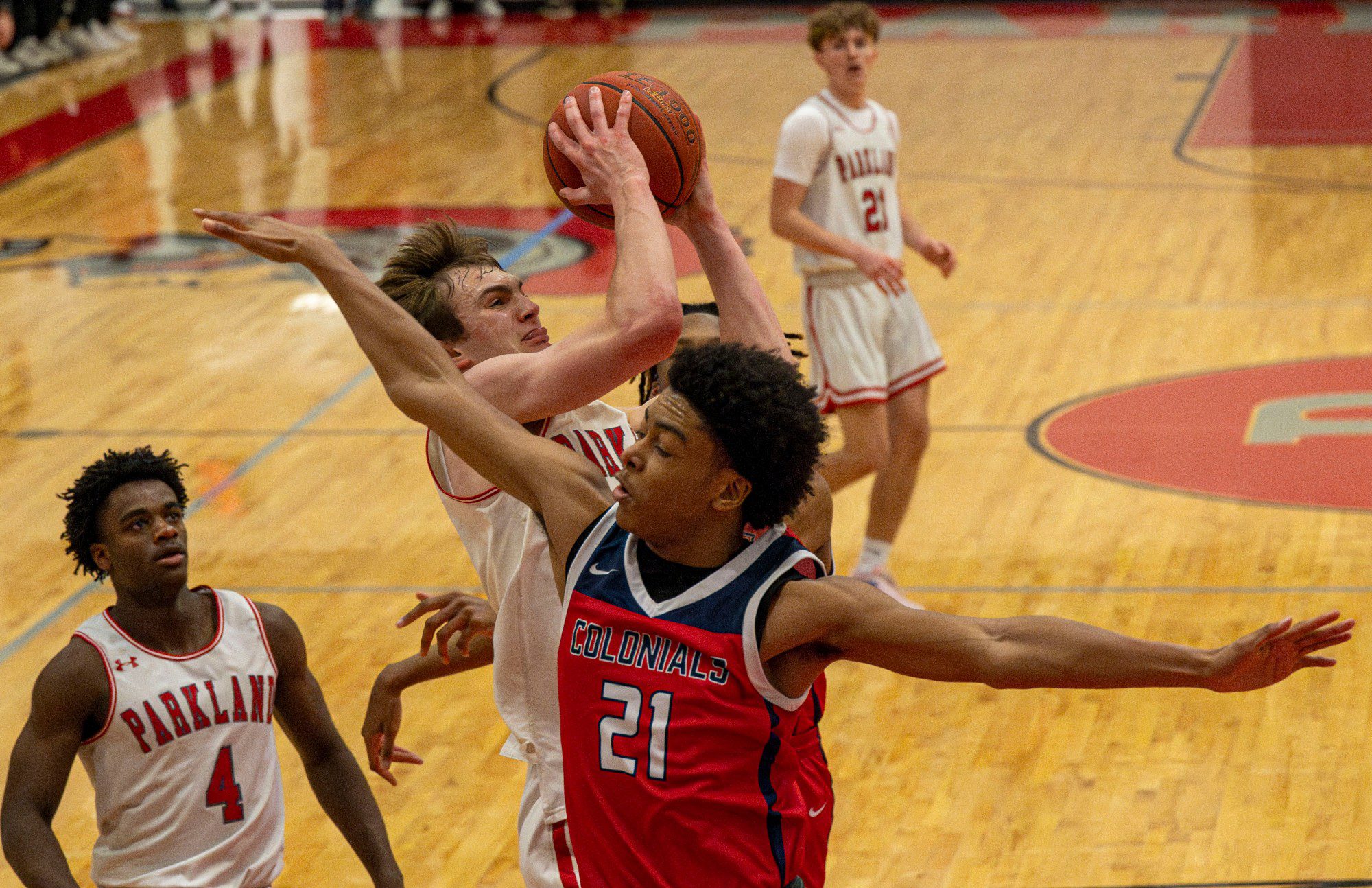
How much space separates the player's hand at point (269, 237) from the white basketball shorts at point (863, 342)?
4120 millimetres

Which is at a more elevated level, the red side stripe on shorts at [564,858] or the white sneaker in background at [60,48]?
the red side stripe on shorts at [564,858]

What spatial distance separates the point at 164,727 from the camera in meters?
3.60

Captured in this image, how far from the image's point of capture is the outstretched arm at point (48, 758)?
11.3 feet

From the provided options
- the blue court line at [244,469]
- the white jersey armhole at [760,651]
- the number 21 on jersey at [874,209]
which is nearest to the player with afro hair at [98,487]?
the blue court line at [244,469]

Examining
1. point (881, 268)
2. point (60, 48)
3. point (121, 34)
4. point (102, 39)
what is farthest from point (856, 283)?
point (121, 34)

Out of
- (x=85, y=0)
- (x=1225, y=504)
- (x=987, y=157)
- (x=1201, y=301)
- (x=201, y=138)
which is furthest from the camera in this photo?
(x=85, y=0)

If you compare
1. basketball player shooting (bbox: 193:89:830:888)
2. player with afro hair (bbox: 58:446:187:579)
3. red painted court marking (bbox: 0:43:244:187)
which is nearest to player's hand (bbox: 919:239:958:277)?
basketball player shooting (bbox: 193:89:830:888)

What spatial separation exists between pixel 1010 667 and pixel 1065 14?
1942cm

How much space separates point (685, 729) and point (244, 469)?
591cm

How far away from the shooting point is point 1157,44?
60.3ft

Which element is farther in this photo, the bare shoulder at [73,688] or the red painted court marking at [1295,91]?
the red painted court marking at [1295,91]

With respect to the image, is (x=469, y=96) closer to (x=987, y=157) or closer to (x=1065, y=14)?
(x=987, y=157)

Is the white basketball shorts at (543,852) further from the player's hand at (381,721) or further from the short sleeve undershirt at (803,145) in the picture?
the short sleeve undershirt at (803,145)

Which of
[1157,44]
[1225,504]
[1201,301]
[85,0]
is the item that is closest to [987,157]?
[1201,301]
